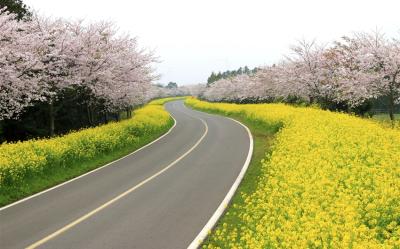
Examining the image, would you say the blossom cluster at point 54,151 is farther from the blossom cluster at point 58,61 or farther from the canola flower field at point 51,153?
the blossom cluster at point 58,61

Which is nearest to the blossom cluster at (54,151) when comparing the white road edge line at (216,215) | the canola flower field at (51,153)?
the canola flower field at (51,153)

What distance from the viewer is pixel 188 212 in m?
12.0

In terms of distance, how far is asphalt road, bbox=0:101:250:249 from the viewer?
10227mm

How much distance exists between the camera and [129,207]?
12805mm

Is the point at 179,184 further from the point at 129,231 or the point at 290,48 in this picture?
the point at 290,48

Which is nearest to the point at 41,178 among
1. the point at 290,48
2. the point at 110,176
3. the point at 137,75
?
the point at 110,176

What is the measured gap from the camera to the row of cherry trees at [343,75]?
91.3 ft

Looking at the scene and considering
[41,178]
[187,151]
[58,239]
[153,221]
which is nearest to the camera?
[58,239]

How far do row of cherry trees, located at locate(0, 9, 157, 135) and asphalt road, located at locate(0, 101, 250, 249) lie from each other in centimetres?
587

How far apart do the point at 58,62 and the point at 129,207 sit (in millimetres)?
14282

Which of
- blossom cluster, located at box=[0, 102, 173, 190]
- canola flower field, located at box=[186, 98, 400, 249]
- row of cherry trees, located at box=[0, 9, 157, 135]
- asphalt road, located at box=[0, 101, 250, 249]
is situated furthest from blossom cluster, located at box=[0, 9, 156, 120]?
canola flower field, located at box=[186, 98, 400, 249]

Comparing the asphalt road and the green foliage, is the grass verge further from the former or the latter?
the green foliage

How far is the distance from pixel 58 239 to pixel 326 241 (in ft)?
20.7

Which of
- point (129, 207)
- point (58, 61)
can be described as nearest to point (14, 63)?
point (58, 61)
